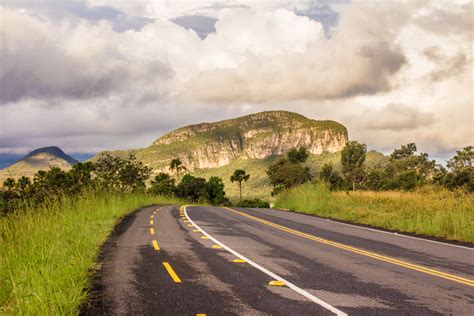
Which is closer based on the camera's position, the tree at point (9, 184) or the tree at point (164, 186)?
the tree at point (9, 184)

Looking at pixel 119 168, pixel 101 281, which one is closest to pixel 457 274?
pixel 101 281

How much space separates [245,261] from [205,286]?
2422 mm

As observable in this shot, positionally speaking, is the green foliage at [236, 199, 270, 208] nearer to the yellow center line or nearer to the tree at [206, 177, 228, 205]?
the tree at [206, 177, 228, 205]

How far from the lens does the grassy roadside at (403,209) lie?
14750 millimetres

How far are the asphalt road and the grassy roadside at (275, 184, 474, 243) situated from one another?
5.71 ft

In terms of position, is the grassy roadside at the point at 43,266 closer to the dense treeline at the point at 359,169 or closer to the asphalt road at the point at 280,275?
the asphalt road at the point at 280,275

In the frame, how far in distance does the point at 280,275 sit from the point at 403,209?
12.1 metres

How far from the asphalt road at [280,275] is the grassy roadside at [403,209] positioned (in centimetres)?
174

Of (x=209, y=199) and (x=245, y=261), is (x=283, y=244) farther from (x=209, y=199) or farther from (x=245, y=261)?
(x=209, y=199)

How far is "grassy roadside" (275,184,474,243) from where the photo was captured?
14.8 metres

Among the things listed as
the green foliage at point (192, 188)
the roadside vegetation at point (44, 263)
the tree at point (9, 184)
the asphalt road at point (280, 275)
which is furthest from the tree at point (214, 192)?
the tree at point (9, 184)

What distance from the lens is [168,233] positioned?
14.1m

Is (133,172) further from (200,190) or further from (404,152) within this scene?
(404,152)

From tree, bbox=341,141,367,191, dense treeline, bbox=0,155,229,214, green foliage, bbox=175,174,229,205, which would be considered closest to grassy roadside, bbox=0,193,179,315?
dense treeline, bbox=0,155,229,214
